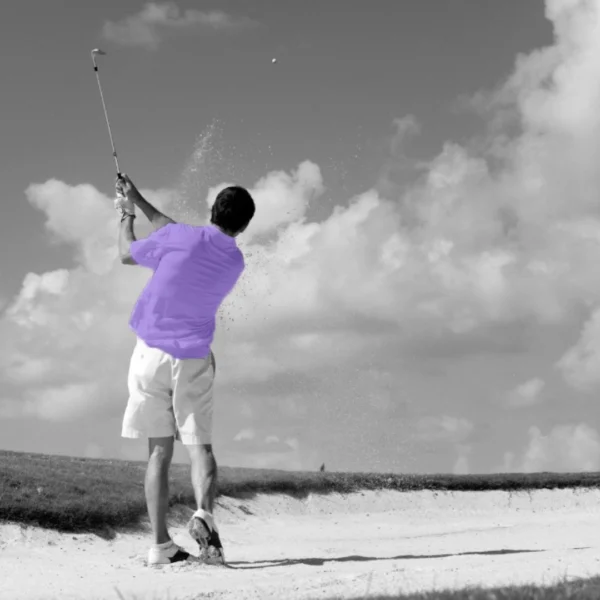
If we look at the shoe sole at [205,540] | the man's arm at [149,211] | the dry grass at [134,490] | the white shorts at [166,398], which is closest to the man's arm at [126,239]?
the man's arm at [149,211]

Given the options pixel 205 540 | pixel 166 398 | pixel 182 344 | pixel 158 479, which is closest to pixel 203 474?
pixel 158 479

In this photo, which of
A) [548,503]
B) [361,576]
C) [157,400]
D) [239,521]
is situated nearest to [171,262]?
[157,400]

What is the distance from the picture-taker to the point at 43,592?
25.0 ft

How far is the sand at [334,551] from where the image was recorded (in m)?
7.30

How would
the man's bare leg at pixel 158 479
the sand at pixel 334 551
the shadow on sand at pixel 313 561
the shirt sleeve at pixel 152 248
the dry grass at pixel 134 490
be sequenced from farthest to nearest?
the shadow on sand at pixel 313 561, the man's bare leg at pixel 158 479, the shirt sleeve at pixel 152 248, the sand at pixel 334 551, the dry grass at pixel 134 490

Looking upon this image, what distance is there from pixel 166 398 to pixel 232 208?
6.25ft

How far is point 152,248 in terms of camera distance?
7.88m

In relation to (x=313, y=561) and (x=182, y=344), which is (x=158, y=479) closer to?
(x=182, y=344)

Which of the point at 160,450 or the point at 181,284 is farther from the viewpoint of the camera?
the point at 160,450

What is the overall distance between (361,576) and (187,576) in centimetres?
157

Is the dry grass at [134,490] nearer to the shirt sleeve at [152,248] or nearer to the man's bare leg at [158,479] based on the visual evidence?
the man's bare leg at [158,479]

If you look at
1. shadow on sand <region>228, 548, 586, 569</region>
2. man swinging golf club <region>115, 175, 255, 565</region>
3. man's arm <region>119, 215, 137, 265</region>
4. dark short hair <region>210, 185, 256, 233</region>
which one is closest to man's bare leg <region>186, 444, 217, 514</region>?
man swinging golf club <region>115, 175, 255, 565</region>

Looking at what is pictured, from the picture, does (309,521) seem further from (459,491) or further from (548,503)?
(548,503)

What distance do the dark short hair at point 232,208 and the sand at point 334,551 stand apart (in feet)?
10.6
